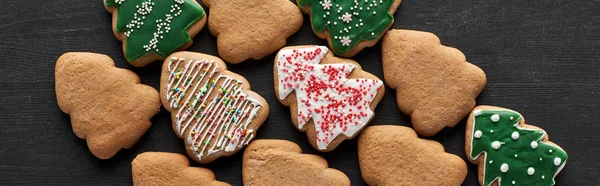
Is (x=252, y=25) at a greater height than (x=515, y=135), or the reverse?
(x=252, y=25)

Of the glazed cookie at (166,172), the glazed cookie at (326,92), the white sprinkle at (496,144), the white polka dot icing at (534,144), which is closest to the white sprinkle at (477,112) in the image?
the white sprinkle at (496,144)

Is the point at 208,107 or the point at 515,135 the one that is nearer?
the point at 515,135

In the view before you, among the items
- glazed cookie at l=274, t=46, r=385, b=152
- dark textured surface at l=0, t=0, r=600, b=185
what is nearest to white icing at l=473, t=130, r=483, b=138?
dark textured surface at l=0, t=0, r=600, b=185

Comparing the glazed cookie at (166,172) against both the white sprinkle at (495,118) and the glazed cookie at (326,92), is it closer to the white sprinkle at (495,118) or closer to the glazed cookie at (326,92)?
the glazed cookie at (326,92)

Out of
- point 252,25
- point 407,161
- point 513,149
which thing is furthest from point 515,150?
point 252,25

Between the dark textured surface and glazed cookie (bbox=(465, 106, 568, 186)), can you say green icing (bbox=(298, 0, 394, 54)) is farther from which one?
glazed cookie (bbox=(465, 106, 568, 186))

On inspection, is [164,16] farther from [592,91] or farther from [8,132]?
[592,91]

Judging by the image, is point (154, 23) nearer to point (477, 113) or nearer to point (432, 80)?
point (432, 80)
